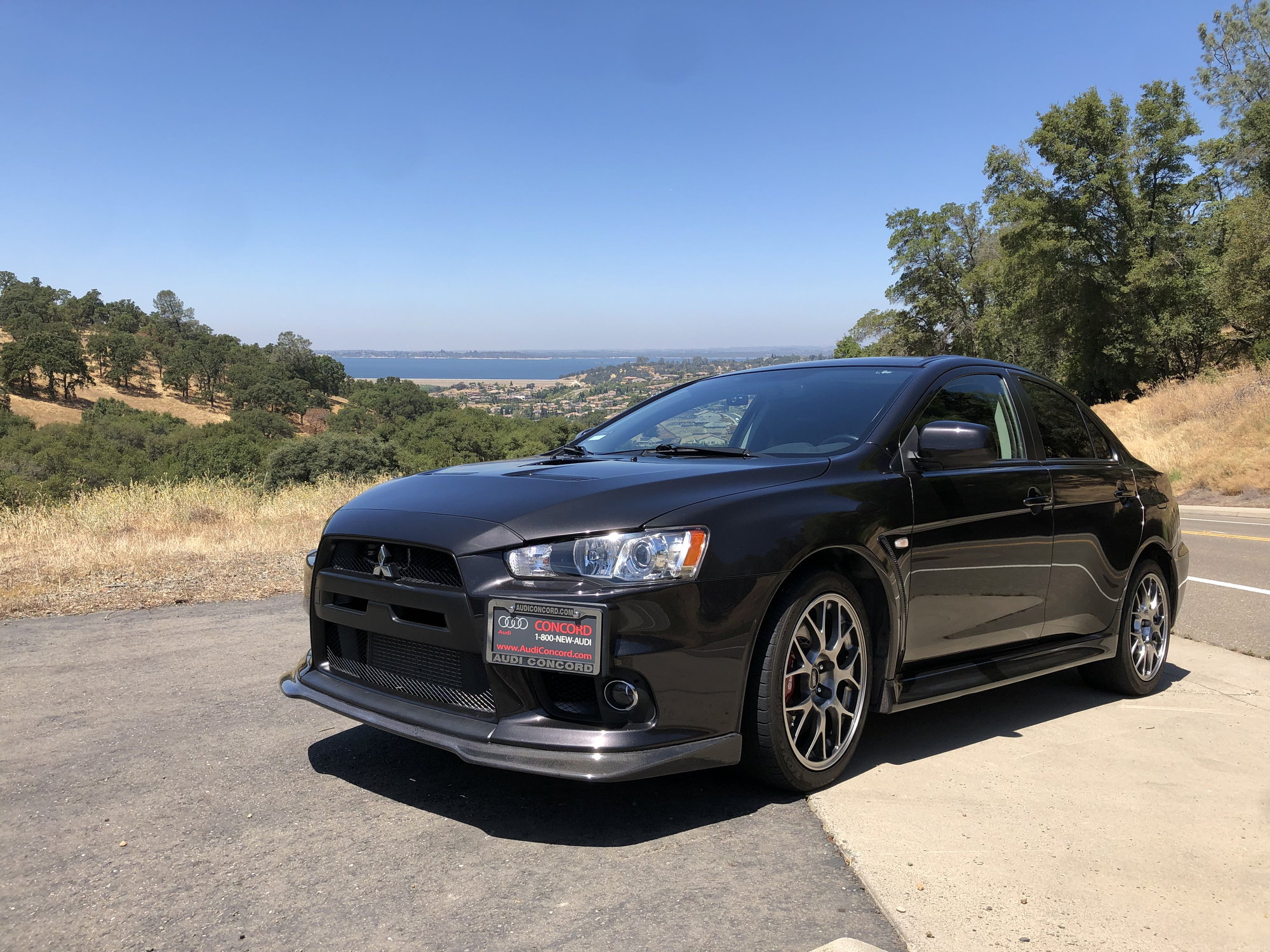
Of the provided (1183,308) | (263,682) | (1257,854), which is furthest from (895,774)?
(1183,308)

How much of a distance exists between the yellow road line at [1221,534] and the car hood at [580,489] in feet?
37.8

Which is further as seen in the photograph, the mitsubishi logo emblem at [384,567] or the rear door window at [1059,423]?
the rear door window at [1059,423]

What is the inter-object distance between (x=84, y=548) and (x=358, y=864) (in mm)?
7498

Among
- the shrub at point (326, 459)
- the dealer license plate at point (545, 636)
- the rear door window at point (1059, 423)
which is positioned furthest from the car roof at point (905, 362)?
the shrub at point (326, 459)

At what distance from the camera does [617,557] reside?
300cm

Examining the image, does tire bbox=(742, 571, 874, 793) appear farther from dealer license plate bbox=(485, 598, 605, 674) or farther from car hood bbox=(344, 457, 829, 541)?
dealer license plate bbox=(485, 598, 605, 674)

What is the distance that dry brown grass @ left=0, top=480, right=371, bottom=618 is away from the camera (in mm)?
7371

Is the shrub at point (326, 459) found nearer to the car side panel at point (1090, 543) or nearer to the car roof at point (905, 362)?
the car roof at point (905, 362)

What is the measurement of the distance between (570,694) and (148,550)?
7.57 metres

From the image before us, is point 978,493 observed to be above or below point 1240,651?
above

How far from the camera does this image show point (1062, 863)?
296 centimetres

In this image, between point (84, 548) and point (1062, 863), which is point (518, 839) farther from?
point (84, 548)

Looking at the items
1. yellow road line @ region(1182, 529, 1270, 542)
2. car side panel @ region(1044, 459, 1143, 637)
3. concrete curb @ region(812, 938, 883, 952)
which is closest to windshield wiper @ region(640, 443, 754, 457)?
car side panel @ region(1044, 459, 1143, 637)

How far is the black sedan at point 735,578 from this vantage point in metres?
2.97
